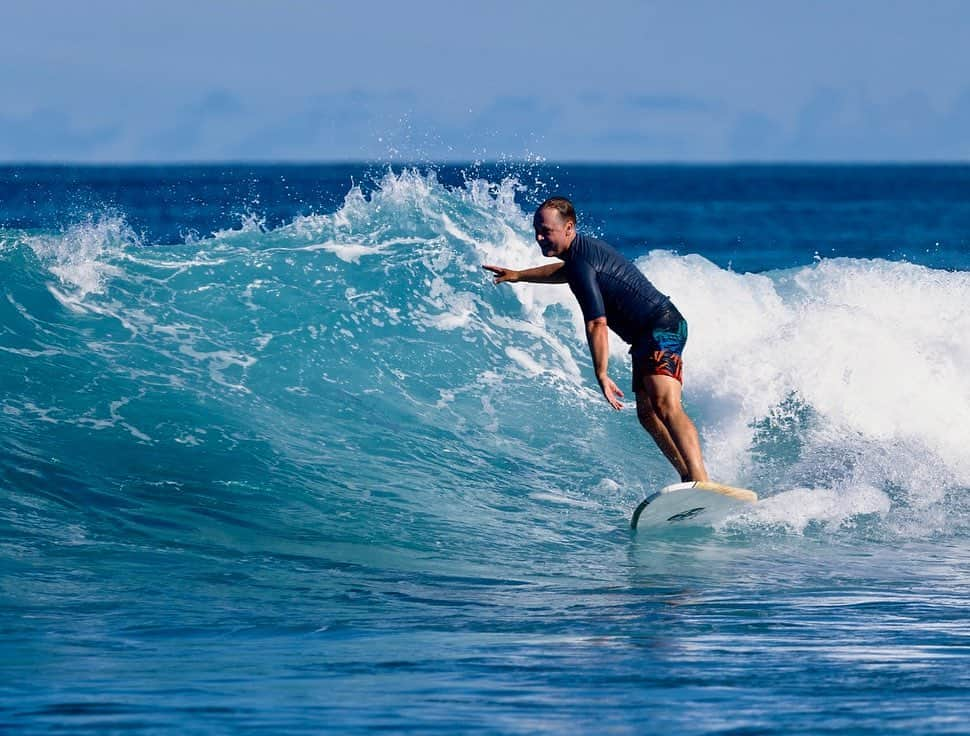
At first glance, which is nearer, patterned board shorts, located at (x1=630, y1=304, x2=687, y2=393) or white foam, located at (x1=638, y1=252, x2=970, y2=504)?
patterned board shorts, located at (x1=630, y1=304, x2=687, y2=393)

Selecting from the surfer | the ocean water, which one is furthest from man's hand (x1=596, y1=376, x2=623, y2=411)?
the ocean water

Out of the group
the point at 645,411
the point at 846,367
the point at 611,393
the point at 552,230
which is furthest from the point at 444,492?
the point at 846,367

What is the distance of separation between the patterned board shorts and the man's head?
744mm

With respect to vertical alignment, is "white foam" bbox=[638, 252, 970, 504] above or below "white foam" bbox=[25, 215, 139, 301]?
below

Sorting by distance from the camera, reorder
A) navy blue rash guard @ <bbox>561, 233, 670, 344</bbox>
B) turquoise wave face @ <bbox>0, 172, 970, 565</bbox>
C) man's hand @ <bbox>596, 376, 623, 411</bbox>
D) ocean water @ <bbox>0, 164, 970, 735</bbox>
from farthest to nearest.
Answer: turquoise wave face @ <bbox>0, 172, 970, 565</bbox> < navy blue rash guard @ <bbox>561, 233, 670, 344</bbox> < man's hand @ <bbox>596, 376, 623, 411</bbox> < ocean water @ <bbox>0, 164, 970, 735</bbox>

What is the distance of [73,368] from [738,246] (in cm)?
3134

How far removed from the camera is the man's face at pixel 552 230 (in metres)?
7.76

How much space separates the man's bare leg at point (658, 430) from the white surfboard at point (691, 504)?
0.46 feet

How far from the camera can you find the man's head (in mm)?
7762

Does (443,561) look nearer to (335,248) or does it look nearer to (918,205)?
(335,248)

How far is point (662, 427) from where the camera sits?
26.8ft

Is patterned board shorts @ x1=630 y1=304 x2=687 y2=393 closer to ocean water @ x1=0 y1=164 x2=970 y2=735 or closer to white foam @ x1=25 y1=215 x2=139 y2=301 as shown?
ocean water @ x1=0 y1=164 x2=970 y2=735

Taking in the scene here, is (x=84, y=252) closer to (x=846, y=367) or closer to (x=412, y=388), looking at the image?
(x=412, y=388)

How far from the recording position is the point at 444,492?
377 inches
